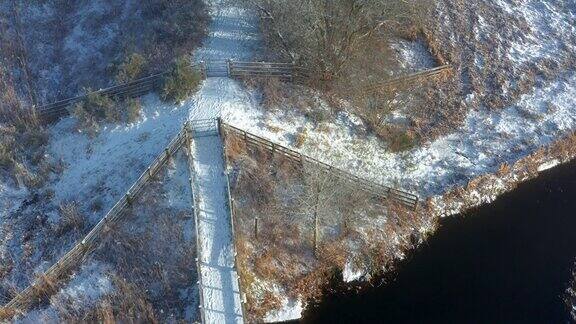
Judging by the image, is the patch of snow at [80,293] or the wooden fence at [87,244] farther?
the wooden fence at [87,244]

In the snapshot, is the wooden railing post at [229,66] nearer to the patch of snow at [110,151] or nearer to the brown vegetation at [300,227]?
the patch of snow at [110,151]

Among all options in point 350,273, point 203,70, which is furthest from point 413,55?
point 350,273

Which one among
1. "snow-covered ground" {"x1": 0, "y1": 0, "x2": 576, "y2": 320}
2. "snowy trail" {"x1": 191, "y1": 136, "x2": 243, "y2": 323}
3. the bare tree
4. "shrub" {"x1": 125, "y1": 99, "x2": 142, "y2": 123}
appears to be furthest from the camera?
"shrub" {"x1": 125, "y1": 99, "x2": 142, "y2": 123}

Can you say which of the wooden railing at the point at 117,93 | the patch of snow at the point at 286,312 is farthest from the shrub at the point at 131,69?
the patch of snow at the point at 286,312

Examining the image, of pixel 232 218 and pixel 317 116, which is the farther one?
pixel 317 116

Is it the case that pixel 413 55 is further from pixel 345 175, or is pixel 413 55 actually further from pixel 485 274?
pixel 485 274

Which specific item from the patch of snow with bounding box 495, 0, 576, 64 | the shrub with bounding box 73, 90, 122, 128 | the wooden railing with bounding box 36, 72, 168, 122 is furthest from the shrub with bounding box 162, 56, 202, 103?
the patch of snow with bounding box 495, 0, 576, 64

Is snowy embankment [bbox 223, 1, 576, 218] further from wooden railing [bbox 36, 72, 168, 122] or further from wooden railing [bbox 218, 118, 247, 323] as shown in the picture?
wooden railing [bbox 36, 72, 168, 122]
